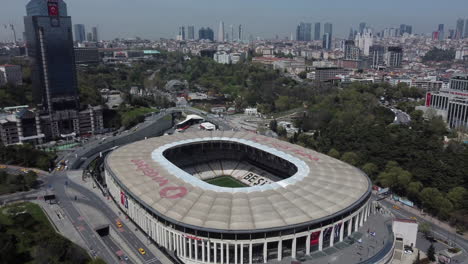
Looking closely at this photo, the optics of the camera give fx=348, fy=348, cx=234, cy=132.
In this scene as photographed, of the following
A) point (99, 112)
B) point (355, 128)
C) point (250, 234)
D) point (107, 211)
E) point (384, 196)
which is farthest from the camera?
point (99, 112)

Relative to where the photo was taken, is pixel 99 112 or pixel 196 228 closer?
pixel 196 228

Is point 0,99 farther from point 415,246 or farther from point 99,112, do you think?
point 415,246

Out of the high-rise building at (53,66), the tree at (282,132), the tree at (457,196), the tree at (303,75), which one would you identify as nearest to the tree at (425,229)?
the tree at (457,196)

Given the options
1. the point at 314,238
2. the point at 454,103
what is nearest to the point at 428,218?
the point at 314,238

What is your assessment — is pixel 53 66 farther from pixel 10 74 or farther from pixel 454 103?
pixel 454 103

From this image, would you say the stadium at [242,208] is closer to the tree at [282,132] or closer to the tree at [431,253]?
the tree at [431,253]

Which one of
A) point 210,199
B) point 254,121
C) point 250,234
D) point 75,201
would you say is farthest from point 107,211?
point 254,121
